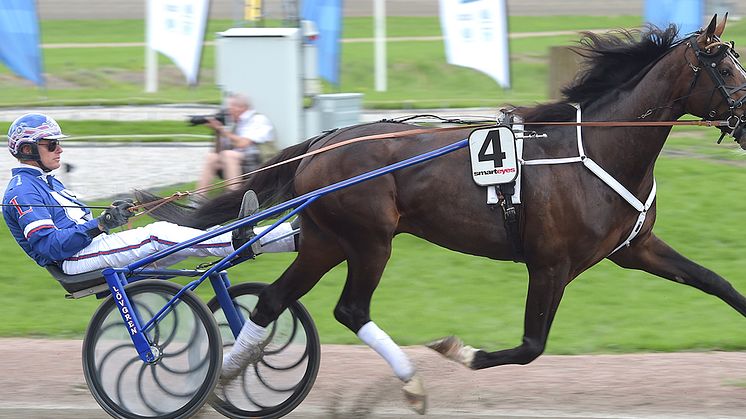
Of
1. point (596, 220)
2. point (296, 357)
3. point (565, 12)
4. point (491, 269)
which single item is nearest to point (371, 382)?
point (296, 357)

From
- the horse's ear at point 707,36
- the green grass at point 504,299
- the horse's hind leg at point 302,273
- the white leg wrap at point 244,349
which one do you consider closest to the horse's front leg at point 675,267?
the horse's ear at point 707,36

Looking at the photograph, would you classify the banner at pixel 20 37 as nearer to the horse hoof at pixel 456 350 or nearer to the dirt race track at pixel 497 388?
the dirt race track at pixel 497 388

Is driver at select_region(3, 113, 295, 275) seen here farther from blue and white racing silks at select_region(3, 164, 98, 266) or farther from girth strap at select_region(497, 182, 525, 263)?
girth strap at select_region(497, 182, 525, 263)

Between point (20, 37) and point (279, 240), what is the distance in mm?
9411

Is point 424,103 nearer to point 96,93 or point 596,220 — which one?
point 96,93

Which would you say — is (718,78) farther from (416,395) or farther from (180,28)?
(180,28)

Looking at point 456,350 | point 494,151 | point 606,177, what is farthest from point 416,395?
point 606,177

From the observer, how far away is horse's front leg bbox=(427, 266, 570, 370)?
4887mm

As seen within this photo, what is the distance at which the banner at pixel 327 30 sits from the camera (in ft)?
47.8

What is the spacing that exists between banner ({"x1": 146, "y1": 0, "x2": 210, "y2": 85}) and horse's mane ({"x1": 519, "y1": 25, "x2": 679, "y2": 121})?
955 cm

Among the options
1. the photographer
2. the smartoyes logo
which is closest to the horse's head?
the smartoyes logo

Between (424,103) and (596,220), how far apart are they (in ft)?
33.3

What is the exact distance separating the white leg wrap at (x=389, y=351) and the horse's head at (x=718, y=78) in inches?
68.1

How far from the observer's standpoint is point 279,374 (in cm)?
528
